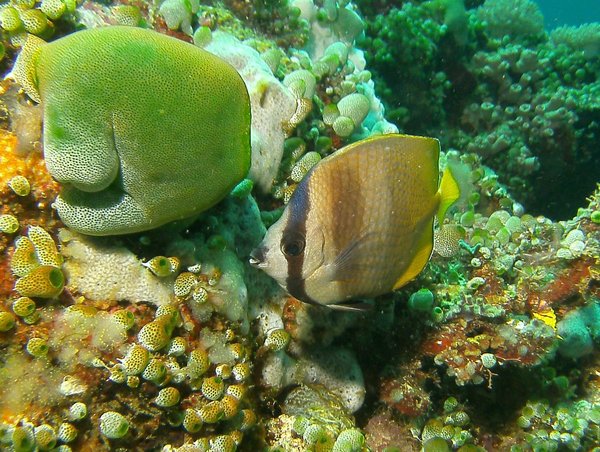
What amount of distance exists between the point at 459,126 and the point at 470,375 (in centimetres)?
666

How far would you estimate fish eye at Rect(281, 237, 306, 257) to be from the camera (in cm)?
202

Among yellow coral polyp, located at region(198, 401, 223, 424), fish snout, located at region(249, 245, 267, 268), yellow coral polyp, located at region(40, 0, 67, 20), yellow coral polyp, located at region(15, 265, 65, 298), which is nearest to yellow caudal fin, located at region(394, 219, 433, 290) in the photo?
fish snout, located at region(249, 245, 267, 268)

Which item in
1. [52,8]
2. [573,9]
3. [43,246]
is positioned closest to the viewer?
[43,246]

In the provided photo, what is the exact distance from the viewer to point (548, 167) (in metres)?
8.65

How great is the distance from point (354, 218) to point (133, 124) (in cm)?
111

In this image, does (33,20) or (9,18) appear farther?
(33,20)

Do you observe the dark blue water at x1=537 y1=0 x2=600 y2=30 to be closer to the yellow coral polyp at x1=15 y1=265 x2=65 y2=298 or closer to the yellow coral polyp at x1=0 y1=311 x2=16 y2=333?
the yellow coral polyp at x1=15 y1=265 x2=65 y2=298

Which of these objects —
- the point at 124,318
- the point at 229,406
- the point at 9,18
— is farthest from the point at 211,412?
the point at 9,18

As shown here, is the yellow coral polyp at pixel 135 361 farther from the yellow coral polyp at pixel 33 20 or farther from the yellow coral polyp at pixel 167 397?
the yellow coral polyp at pixel 33 20

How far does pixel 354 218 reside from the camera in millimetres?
2064

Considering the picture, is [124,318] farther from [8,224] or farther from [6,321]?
[8,224]

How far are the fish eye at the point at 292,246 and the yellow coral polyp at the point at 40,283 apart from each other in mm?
1114

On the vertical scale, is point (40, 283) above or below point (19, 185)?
below

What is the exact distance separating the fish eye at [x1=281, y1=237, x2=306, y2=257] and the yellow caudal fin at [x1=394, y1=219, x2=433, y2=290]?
659 millimetres
